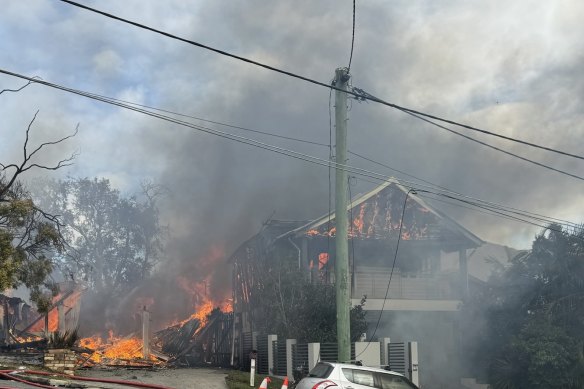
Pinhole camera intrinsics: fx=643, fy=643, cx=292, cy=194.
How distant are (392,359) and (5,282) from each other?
426 inches

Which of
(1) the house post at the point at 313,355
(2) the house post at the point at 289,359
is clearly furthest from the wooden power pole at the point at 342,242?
(2) the house post at the point at 289,359

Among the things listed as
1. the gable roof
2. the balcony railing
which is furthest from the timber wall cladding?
the gable roof

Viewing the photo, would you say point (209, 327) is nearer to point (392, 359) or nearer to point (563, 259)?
point (392, 359)

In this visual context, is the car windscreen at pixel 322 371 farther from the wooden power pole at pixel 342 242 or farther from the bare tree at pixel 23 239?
the bare tree at pixel 23 239

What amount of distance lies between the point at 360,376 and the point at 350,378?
257 mm

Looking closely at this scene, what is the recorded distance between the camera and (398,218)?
91.9 feet

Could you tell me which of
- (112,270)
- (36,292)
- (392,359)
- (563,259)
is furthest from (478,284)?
(112,270)

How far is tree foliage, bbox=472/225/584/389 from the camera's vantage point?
65.6ft

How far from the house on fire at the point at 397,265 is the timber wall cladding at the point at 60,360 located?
999 centimetres

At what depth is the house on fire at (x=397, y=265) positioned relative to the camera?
2628 cm

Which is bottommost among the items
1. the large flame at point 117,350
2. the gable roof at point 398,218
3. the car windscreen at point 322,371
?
the large flame at point 117,350

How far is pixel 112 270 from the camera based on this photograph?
4841 cm

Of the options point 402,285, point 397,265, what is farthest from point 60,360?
point 397,265

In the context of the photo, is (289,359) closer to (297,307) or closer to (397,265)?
(297,307)
